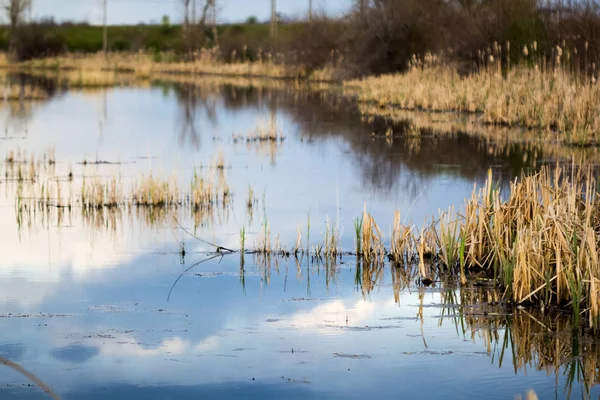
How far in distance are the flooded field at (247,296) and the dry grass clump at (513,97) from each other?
5.57 ft

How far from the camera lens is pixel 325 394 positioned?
533 centimetres

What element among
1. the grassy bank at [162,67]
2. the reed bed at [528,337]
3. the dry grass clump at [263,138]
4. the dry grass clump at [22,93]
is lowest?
the reed bed at [528,337]

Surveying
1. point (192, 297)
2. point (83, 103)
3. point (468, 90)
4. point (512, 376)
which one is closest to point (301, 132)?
point (468, 90)

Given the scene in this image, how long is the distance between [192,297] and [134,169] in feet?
24.3

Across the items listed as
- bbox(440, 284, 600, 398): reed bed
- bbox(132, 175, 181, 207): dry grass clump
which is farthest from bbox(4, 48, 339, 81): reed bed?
bbox(440, 284, 600, 398): reed bed

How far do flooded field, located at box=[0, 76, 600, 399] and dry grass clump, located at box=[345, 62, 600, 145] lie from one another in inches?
66.9

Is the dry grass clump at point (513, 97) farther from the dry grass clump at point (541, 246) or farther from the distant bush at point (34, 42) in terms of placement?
the distant bush at point (34, 42)

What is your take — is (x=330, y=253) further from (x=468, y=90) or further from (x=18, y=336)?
(x=468, y=90)

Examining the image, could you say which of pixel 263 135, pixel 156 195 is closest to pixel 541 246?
pixel 156 195

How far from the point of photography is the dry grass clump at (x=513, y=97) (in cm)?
1733

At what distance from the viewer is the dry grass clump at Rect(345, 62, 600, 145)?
17328mm

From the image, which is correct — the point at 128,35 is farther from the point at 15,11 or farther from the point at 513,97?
the point at 513,97

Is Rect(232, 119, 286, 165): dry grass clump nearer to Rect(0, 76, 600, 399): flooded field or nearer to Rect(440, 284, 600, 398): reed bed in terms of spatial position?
Rect(0, 76, 600, 399): flooded field

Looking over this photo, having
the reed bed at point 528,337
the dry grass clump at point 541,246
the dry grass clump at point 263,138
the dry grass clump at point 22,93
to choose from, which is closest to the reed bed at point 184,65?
the dry grass clump at point 22,93
